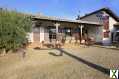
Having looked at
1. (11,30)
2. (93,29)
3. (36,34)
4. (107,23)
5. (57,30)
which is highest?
(107,23)

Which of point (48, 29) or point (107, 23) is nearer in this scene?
point (48, 29)

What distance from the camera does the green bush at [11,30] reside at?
12875 millimetres

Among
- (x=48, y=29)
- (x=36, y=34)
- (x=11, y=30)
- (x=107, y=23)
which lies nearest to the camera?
(x=11, y=30)

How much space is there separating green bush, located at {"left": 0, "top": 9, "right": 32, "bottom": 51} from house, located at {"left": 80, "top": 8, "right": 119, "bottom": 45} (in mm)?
15014

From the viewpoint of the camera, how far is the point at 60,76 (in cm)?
832

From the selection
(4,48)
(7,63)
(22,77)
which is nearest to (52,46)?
(4,48)

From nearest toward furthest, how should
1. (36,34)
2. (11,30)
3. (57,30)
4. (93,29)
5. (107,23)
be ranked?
(11,30), (57,30), (36,34), (107,23), (93,29)

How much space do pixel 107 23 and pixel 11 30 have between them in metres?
16.8

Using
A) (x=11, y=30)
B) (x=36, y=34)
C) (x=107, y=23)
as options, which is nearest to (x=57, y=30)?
(x=36, y=34)

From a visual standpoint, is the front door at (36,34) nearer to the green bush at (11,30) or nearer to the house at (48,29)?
the house at (48,29)

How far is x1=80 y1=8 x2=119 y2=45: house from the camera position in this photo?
26312mm

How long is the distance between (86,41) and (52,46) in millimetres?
6222

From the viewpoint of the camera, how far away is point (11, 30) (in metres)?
13.2

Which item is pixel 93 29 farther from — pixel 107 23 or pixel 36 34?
pixel 36 34
